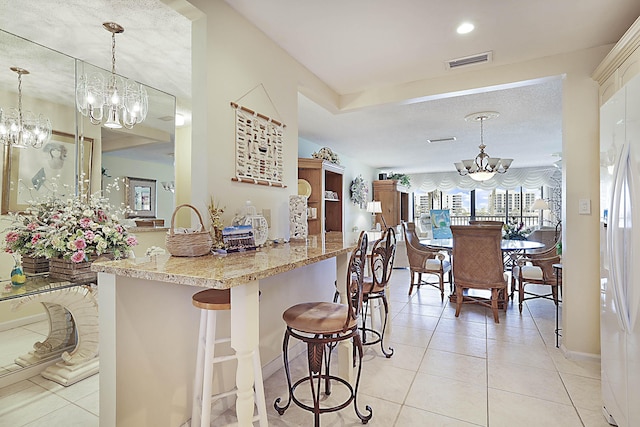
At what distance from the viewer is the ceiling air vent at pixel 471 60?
8.84 ft

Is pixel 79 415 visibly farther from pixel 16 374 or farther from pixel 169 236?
pixel 169 236

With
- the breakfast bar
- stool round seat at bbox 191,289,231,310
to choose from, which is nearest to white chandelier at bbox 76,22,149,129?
the breakfast bar

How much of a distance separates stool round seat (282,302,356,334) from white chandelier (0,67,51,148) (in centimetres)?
281

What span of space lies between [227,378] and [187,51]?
239 cm

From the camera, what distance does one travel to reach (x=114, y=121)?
111 inches

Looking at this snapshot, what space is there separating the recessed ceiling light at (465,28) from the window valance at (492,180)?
7.82 metres

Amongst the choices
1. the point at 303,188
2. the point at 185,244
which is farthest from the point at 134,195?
the point at 185,244

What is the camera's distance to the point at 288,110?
8.70ft

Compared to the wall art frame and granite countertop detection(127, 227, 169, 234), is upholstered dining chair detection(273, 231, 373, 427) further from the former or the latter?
granite countertop detection(127, 227, 169, 234)

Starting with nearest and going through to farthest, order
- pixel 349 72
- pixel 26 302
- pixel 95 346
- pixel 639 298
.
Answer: pixel 639 298, pixel 26 302, pixel 95 346, pixel 349 72

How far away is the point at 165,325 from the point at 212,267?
0.56 meters

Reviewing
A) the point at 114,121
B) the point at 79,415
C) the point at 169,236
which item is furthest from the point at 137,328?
the point at 114,121

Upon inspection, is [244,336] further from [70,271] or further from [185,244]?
[70,271]

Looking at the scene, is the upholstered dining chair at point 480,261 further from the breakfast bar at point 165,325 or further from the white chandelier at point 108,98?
the white chandelier at point 108,98
